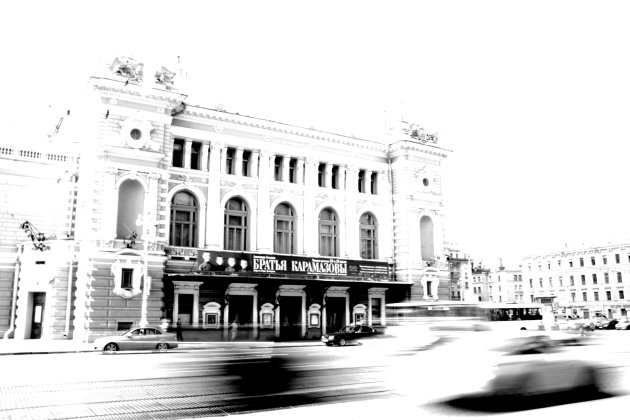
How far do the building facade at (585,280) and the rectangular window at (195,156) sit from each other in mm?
60013

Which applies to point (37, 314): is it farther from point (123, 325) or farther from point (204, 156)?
point (204, 156)

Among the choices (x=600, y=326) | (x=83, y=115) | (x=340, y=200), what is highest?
(x=83, y=115)

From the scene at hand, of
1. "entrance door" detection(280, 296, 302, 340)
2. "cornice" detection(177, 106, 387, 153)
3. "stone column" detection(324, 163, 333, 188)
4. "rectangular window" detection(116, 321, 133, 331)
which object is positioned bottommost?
"rectangular window" detection(116, 321, 133, 331)

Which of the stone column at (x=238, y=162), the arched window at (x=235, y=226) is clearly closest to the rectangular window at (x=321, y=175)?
the stone column at (x=238, y=162)

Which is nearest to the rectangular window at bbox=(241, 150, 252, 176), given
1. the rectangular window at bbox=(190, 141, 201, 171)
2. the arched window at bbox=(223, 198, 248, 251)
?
the arched window at bbox=(223, 198, 248, 251)

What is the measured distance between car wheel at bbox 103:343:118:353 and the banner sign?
8482 millimetres

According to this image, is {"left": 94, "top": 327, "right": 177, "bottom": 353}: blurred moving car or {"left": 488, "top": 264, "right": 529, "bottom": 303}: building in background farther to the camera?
{"left": 488, "top": 264, "right": 529, "bottom": 303}: building in background

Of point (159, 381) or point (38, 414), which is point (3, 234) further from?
point (38, 414)

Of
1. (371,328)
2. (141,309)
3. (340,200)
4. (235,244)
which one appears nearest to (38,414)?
(141,309)

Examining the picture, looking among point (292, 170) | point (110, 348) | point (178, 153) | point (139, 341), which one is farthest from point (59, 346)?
point (292, 170)

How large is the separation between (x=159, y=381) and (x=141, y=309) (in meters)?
17.4

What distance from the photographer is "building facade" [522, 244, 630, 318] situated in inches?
3147

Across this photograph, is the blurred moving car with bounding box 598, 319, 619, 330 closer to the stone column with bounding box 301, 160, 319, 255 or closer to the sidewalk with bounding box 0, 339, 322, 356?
the stone column with bounding box 301, 160, 319, 255

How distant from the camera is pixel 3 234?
117ft
